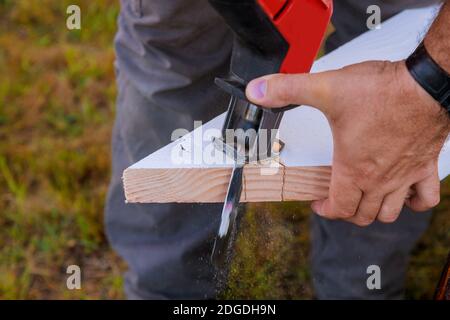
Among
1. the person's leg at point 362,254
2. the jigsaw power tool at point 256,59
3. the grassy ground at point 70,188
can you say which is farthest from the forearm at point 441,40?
the person's leg at point 362,254

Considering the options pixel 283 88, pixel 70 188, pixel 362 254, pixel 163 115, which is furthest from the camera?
pixel 70 188

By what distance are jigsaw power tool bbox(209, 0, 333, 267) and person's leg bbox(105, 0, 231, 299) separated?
0.34 meters

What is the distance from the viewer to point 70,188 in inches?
74.5

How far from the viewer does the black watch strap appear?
0.87 meters

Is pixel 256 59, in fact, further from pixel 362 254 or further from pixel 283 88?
pixel 362 254

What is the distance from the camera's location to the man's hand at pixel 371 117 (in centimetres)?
87

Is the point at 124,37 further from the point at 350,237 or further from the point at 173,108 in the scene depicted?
the point at 350,237

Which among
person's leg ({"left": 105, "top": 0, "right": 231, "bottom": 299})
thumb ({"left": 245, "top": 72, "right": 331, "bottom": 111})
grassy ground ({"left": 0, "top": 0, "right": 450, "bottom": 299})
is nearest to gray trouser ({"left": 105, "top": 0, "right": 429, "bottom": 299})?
person's leg ({"left": 105, "top": 0, "right": 231, "bottom": 299})

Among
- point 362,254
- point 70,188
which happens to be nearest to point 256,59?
point 362,254

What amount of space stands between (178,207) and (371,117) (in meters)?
0.64

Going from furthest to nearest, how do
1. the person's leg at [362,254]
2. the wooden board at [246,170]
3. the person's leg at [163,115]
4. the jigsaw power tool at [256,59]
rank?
1. the person's leg at [362,254]
2. the person's leg at [163,115]
3. the wooden board at [246,170]
4. the jigsaw power tool at [256,59]

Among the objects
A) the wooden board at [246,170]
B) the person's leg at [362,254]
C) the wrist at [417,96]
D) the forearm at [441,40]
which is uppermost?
the forearm at [441,40]

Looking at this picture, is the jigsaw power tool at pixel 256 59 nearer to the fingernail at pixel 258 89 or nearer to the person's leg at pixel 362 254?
the fingernail at pixel 258 89

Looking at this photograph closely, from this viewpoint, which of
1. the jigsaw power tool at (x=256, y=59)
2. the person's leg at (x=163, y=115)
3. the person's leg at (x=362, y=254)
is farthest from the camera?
the person's leg at (x=362, y=254)
